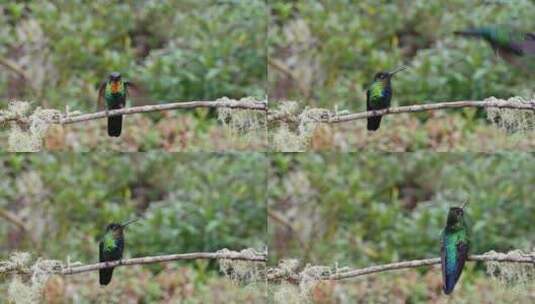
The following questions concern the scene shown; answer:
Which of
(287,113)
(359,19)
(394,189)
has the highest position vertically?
(359,19)

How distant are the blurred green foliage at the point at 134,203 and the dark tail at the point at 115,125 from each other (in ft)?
0.41

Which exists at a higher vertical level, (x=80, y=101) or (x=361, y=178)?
(x=80, y=101)

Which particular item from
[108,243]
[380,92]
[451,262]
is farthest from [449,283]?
[108,243]

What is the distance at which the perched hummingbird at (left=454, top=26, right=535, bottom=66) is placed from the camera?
4.59 metres

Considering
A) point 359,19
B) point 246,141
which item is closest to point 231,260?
point 246,141

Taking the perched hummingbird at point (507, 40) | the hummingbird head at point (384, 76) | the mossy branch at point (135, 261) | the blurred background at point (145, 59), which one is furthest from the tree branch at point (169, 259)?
the perched hummingbird at point (507, 40)

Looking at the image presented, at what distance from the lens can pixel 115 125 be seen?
4.66m

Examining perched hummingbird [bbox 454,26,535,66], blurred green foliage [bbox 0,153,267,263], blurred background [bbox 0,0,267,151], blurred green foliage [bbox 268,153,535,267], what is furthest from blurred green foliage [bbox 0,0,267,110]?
perched hummingbird [bbox 454,26,535,66]

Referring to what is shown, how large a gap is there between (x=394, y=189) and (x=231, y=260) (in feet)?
2.72

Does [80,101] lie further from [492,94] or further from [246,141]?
[492,94]

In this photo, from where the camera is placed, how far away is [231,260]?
4.71 m

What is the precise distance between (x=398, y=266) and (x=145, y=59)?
1.49m

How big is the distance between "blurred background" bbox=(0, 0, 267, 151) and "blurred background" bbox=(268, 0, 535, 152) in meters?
0.15

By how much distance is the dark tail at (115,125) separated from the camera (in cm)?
465
